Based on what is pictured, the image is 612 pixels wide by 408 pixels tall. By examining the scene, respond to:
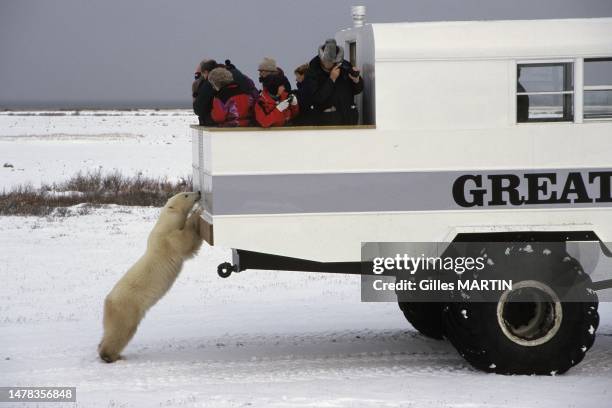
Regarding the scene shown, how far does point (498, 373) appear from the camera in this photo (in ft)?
22.2

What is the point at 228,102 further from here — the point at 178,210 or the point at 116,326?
the point at 116,326

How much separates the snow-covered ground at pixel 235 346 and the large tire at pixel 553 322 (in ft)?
0.49

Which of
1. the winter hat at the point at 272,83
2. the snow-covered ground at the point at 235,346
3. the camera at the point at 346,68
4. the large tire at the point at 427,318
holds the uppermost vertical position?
the camera at the point at 346,68

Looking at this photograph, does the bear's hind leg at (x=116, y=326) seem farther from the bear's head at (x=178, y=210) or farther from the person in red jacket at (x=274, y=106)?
the person in red jacket at (x=274, y=106)

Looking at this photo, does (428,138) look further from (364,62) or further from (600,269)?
(600,269)

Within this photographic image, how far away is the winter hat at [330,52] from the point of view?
691 cm

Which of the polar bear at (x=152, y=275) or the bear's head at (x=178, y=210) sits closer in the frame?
the polar bear at (x=152, y=275)

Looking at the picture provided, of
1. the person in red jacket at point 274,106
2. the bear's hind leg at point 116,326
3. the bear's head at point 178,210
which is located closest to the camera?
the person in red jacket at point 274,106

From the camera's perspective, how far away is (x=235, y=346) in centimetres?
808

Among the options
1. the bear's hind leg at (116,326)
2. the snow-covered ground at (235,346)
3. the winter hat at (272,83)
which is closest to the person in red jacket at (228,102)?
the winter hat at (272,83)

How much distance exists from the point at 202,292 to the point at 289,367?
3791 mm

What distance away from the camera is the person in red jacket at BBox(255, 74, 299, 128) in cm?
662

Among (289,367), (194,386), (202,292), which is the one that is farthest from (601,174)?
(202,292)

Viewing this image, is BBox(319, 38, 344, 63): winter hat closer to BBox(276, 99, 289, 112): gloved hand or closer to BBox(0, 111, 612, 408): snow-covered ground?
BBox(276, 99, 289, 112): gloved hand
